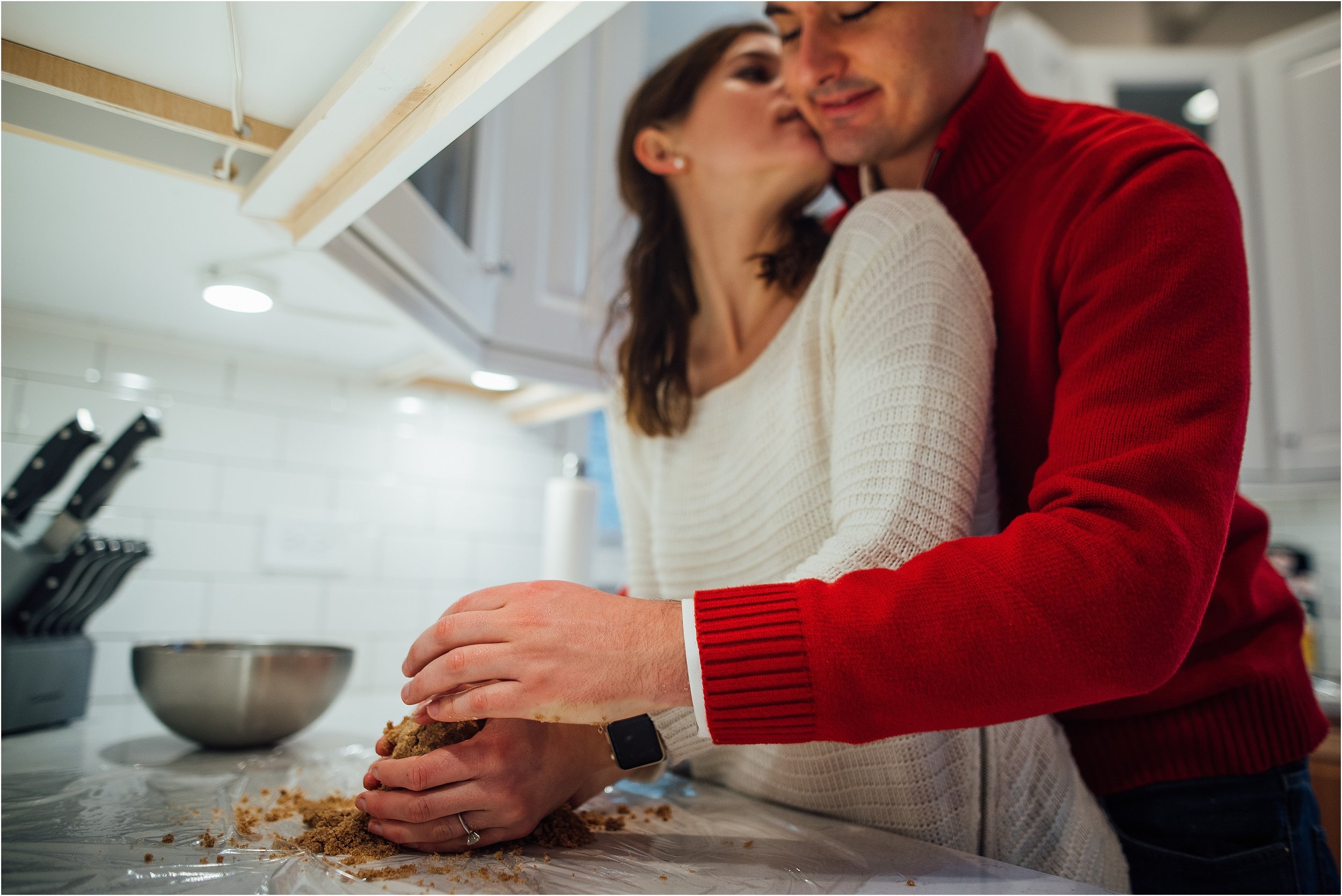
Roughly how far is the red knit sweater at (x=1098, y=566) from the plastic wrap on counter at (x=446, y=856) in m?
0.12

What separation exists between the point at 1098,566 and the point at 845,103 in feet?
2.18

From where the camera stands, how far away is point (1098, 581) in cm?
53

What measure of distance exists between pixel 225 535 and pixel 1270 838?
1494 mm

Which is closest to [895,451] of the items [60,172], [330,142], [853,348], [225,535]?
[853,348]

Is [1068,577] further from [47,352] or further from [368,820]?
[47,352]

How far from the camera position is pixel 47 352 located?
1.26 metres

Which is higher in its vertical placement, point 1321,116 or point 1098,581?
point 1321,116

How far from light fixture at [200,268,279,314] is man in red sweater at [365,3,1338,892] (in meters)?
0.63

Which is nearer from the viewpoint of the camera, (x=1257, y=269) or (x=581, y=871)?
→ (x=581, y=871)

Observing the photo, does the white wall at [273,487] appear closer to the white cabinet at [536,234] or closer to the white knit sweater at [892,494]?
the white cabinet at [536,234]

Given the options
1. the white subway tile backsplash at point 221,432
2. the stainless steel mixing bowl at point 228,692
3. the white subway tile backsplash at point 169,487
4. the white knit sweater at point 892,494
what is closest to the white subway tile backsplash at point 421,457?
the white subway tile backsplash at point 221,432

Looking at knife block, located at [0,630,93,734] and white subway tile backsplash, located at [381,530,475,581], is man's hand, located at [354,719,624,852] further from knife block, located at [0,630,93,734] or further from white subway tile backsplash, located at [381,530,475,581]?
white subway tile backsplash, located at [381,530,475,581]

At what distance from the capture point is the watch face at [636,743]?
2.29 ft

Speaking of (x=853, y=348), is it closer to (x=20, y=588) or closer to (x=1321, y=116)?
(x=20, y=588)
